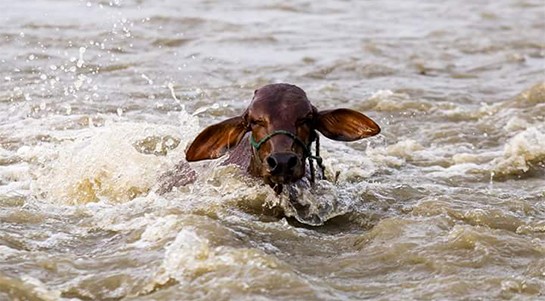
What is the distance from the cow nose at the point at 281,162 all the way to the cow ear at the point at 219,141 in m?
0.72

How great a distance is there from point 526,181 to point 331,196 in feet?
6.77

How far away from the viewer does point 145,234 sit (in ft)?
20.1

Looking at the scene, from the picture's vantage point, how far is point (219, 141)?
7.01 meters

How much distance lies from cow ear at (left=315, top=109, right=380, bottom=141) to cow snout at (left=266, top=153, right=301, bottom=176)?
2.20 ft

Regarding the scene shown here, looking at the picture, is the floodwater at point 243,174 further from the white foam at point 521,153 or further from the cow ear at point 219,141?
the cow ear at point 219,141

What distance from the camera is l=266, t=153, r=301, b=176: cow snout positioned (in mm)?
6230

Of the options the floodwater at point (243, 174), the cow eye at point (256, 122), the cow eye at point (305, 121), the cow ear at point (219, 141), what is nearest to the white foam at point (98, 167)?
the floodwater at point (243, 174)

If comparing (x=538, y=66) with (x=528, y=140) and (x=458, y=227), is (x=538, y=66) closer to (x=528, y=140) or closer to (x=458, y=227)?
(x=528, y=140)

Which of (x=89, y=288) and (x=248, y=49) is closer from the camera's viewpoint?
(x=89, y=288)

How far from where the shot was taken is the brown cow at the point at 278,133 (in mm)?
6376

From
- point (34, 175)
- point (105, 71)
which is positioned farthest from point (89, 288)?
point (105, 71)

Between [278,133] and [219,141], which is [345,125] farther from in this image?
[219,141]

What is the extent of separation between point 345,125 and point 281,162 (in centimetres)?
91

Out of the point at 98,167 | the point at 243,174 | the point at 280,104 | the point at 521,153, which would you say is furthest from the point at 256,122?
the point at 521,153
